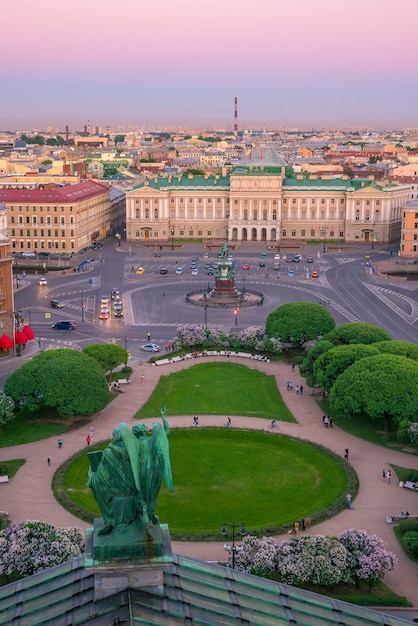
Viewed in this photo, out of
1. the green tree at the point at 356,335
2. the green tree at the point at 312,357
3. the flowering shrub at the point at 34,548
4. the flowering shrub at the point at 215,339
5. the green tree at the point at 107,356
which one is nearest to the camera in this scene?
the flowering shrub at the point at 34,548

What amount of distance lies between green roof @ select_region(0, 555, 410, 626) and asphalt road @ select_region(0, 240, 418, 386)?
5673cm

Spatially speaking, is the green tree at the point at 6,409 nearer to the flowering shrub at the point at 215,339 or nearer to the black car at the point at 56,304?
the flowering shrub at the point at 215,339

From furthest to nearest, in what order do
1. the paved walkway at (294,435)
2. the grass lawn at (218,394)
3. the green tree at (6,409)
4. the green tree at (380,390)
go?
the grass lawn at (218,394) → the green tree at (6,409) → the green tree at (380,390) → the paved walkway at (294,435)

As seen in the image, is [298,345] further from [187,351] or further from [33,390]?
[33,390]

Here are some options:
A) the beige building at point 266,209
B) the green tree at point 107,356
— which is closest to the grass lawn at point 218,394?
the green tree at point 107,356

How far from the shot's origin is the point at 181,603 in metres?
15.4

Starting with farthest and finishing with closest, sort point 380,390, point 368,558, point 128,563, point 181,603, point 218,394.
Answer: point 218,394, point 380,390, point 368,558, point 128,563, point 181,603

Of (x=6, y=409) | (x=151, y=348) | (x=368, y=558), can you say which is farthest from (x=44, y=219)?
(x=368, y=558)

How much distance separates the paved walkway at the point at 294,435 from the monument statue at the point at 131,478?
24842mm

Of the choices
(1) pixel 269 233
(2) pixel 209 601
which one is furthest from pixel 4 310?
(1) pixel 269 233

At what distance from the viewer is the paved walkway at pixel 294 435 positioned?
137 ft

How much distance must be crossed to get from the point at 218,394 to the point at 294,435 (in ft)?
37.9

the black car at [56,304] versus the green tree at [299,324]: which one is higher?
the green tree at [299,324]

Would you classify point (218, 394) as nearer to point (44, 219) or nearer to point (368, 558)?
point (368, 558)
